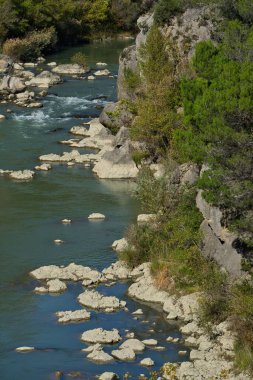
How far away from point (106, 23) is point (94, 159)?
181 feet

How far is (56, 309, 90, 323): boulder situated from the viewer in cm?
3312

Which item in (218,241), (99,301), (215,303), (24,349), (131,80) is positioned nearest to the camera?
(24,349)

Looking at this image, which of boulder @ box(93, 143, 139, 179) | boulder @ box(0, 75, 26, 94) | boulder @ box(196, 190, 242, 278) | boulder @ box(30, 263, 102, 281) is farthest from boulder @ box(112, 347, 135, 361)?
boulder @ box(0, 75, 26, 94)

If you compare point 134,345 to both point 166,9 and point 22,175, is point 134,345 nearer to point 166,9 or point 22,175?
point 22,175

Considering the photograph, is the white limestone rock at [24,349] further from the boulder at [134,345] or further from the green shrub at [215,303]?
the green shrub at [215,303]

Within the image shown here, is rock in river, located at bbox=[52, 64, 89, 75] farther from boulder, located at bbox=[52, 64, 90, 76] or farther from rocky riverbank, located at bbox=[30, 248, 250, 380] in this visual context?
rocky riverbank, located at bbox=[30, 248, 250, 380]

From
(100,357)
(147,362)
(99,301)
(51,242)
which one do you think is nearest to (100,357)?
(100,357)

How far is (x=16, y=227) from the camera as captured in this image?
1699 inches

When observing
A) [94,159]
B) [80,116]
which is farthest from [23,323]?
[80,116]

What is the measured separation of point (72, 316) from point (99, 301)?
4.96ft

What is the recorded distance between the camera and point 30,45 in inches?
3428

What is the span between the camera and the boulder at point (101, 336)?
31.3 m

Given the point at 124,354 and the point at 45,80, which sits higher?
the point at 45,80

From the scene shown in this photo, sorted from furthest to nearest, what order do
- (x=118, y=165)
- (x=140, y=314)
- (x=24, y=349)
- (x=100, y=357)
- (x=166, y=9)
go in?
(x=166, y=9) < (x=118, y=165) < (x=140, y=314) < (x=24, y=349) < (x=100, y=357)
